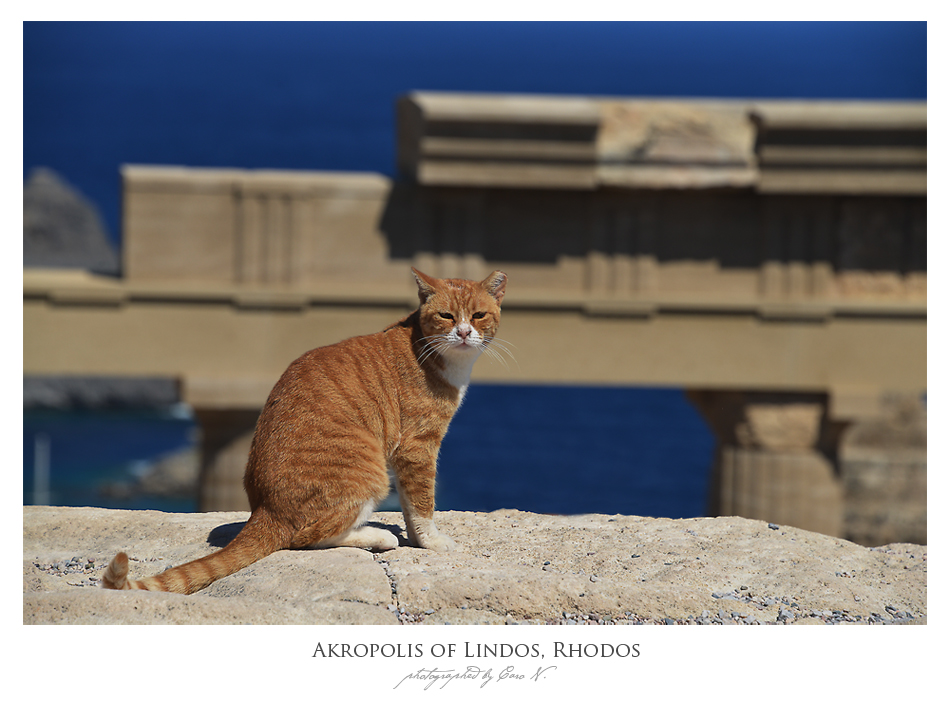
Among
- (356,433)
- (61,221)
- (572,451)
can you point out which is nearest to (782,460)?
(356,433)

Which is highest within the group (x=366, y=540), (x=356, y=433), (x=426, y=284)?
(x=426, y=284)

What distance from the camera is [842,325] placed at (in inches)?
419

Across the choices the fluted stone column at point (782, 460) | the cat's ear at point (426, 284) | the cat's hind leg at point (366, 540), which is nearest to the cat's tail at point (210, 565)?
the cat's hind leg at point (366, 540)

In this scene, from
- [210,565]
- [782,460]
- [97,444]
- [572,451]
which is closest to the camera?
[210,565]

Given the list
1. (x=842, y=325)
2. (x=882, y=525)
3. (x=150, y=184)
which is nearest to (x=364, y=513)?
(x=150, y=184)

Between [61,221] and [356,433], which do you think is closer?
[356,433]

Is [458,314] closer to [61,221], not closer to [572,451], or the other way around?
[572,451]

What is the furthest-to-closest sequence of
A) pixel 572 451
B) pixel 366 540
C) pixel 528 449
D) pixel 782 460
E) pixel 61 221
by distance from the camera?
pixel 572 451 < pixel 528 449 < pixel 61 221 < pixel 782 460 < pixel 366 540

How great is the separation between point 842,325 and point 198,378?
7.11m

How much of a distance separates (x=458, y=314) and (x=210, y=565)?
155 centimetres

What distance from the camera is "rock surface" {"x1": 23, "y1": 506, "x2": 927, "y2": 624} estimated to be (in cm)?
409

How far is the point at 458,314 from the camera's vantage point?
13.9 feet

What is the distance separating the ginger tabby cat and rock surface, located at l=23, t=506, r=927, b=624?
13 centimetres

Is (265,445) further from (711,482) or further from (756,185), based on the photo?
→ (711,482)
